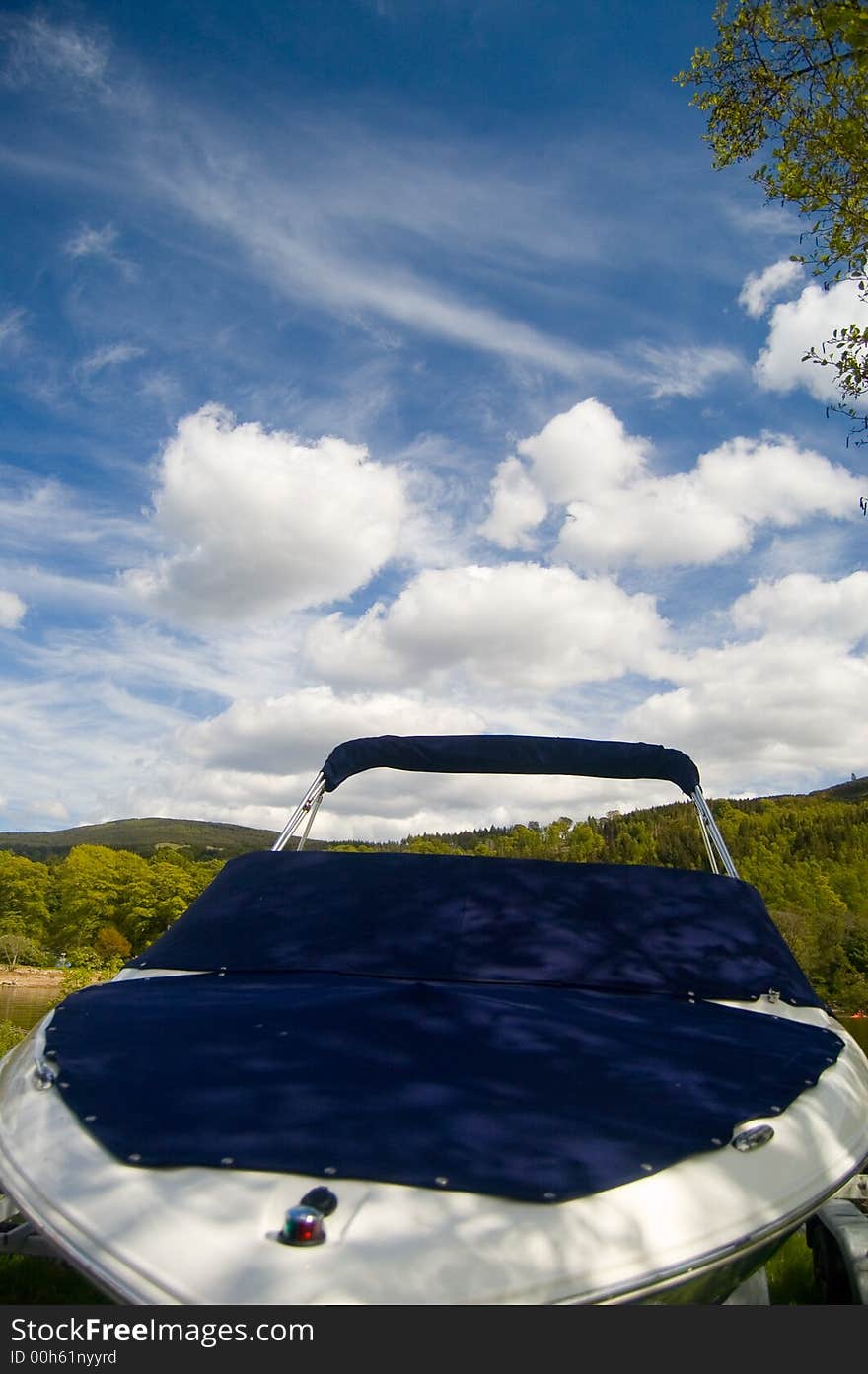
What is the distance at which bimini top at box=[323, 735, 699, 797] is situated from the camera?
17.2ft

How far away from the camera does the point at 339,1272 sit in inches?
60.5

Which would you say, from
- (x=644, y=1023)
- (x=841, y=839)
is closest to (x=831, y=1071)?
(x=644, y=1023)

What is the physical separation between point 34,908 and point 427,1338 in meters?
82.9

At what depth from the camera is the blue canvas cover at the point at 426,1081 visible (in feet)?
5.88

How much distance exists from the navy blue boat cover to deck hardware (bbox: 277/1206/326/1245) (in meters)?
0.12

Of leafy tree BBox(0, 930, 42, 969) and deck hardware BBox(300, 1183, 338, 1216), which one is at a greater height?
deck hardware BBox(300, 1183, 338, 1216)

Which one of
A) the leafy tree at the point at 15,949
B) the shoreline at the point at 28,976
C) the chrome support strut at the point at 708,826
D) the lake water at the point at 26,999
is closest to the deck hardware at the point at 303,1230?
Answer: the chrome support strut at the point at 708,826

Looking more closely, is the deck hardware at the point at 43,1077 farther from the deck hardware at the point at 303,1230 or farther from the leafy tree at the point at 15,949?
the leafy tree at the point at 15,949

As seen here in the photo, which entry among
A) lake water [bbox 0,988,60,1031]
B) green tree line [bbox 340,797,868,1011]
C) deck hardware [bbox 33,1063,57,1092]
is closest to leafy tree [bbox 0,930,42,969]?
lake water [bbox 0,988,60,1031]

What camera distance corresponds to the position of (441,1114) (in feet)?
6.32

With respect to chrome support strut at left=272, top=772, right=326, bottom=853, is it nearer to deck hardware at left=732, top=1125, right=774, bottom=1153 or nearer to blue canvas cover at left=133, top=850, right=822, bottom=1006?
blue canvas cover at left=133, top=850, right=822, bottom=1006

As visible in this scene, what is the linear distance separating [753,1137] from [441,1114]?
76 centimetres

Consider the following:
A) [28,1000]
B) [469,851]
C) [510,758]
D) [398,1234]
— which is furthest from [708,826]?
[28,1000]

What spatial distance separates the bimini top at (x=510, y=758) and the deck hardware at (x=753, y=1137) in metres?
3.25
